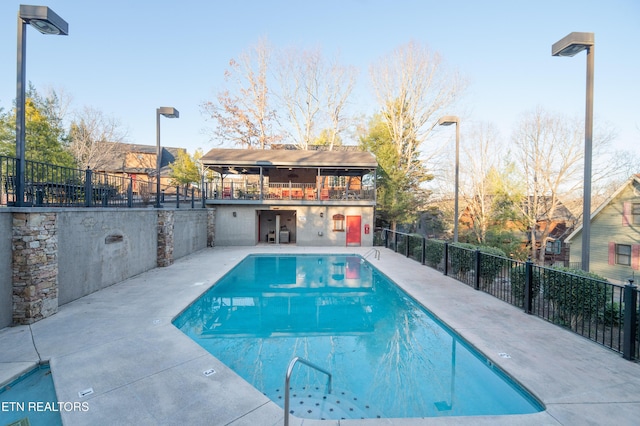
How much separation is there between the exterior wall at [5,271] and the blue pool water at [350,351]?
2784mm

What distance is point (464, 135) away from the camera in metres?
23.1

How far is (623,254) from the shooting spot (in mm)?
15617

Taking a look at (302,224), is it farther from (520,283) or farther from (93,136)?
(93,136)

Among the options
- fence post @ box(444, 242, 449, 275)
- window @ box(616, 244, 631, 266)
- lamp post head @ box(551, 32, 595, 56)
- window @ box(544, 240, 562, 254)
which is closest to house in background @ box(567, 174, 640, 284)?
window @ box(616, 244, 631, 266)

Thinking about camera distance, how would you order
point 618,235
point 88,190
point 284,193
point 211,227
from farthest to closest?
1. point 284,193
2. point 211,227
3. point 618,235
4. point 88,190

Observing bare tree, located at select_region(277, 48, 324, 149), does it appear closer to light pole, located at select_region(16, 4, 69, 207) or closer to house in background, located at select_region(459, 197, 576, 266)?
house in background, located at select_region(459, 197, 576, 266)

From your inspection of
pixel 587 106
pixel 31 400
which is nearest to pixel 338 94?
pixel 587 106

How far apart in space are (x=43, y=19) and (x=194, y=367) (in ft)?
22.1

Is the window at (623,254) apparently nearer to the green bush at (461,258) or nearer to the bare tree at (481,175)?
the bare tree at (481,175)

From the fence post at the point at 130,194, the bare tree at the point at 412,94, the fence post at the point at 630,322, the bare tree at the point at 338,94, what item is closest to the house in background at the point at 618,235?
the bare tree at the point at 412,94

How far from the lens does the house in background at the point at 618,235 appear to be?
1499cm

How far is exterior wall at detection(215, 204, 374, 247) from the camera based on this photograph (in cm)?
1753

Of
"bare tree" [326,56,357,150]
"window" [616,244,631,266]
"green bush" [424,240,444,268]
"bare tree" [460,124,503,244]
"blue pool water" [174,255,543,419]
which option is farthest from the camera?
"bare tree" [326,56,357,150]

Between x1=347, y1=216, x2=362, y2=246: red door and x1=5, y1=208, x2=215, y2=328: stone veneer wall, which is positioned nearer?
x1=5, y1=208, x2=215, y2=328: stone veneer wall
